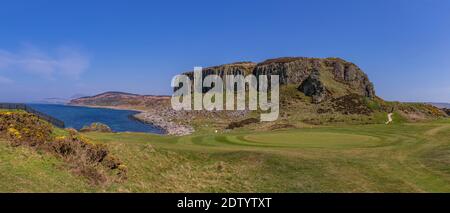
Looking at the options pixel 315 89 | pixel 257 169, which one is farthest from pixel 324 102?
pixel 257 169

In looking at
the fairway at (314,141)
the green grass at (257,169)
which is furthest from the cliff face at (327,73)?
the green grass at (257,169)

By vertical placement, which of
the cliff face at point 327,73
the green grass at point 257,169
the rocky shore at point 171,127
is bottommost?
the rocky shore at point 171,127

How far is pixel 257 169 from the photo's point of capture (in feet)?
90.0

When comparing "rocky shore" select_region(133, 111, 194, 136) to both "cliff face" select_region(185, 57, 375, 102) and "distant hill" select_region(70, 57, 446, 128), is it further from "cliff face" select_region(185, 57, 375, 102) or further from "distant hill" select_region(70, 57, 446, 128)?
"cliff face" select_region(185, 57, 375, 102)

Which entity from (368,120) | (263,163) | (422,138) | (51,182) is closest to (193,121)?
(368,120)

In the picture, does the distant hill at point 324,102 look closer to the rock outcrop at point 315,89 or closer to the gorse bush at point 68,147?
the rock outcrop at point 315,89

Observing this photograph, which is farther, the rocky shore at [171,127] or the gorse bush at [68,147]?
the rocky shore at [171,127]

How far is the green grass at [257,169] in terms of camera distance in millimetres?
18500

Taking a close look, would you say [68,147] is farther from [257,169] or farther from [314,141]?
[314,141]

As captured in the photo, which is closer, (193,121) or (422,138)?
(422,138)
